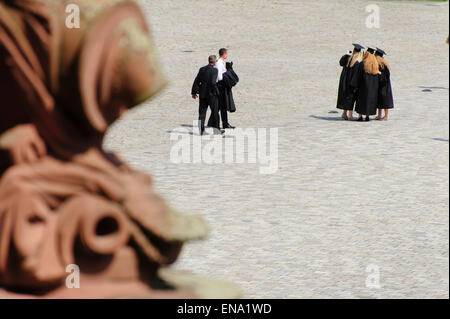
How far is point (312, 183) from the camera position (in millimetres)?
12680

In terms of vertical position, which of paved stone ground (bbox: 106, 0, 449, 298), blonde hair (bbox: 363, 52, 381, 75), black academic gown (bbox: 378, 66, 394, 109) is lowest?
paved stone ground (bbox: 106, 0, 449, 298)

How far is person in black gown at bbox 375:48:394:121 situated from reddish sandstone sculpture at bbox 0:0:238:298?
55.2 ft

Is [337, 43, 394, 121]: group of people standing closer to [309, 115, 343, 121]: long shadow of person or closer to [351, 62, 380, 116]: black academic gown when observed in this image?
[351, 62, 380, 116]: black academic gown

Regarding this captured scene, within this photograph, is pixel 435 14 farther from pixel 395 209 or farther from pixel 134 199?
pixel 134 199

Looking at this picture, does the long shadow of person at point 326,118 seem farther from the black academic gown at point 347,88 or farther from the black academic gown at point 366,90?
the black academic gown at point 366,90

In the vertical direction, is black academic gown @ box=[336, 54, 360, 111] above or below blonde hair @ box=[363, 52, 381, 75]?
below

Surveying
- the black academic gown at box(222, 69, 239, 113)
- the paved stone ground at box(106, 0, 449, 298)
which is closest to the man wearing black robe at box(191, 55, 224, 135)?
the black academic gown at box(222, 69, 239, 113)

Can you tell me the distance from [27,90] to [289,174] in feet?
34.3

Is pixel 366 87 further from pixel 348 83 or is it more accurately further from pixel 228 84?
pixel 228 84

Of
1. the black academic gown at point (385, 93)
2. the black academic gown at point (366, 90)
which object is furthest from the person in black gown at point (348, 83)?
the black academic gown at point (385, 93)

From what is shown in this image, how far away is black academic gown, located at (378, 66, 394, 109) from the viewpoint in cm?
1958
